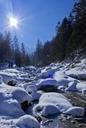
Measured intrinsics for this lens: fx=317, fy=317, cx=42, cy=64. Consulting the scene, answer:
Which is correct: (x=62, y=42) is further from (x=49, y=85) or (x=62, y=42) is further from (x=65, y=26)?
(x=49, y=85)

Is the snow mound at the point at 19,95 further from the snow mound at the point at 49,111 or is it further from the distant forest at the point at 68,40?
the distant forest at the point at 68,40

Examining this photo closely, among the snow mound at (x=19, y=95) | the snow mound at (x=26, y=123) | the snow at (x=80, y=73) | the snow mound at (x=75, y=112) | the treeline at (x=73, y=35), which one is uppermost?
the treeline at (x=73, y=35)

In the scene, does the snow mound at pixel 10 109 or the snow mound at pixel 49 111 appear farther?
the snow mound at pixel 49 111

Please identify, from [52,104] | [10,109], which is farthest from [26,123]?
[52,104]

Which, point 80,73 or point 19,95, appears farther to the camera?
point 80,73

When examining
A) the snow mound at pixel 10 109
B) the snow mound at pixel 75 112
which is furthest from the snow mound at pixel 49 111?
the snow mound at pixel 10 109

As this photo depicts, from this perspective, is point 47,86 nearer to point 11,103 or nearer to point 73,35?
point 11,103

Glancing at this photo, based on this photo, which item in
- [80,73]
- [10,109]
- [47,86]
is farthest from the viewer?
[80,73]

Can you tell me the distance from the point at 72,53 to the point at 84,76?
24455 millimetres

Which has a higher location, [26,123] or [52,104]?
[52,104]

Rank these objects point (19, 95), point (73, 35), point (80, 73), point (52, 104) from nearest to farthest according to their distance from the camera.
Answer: point (52, 104) < point (19, 95) < point (80, 73) < point (73, 35)

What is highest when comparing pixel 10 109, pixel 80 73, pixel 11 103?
pixel 80 73

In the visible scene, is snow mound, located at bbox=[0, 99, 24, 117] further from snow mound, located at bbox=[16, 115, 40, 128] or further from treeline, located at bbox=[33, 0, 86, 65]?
treeline, located at bbox=[33, 0, 86, 65]

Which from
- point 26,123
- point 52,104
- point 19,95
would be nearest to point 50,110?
point 52,104
